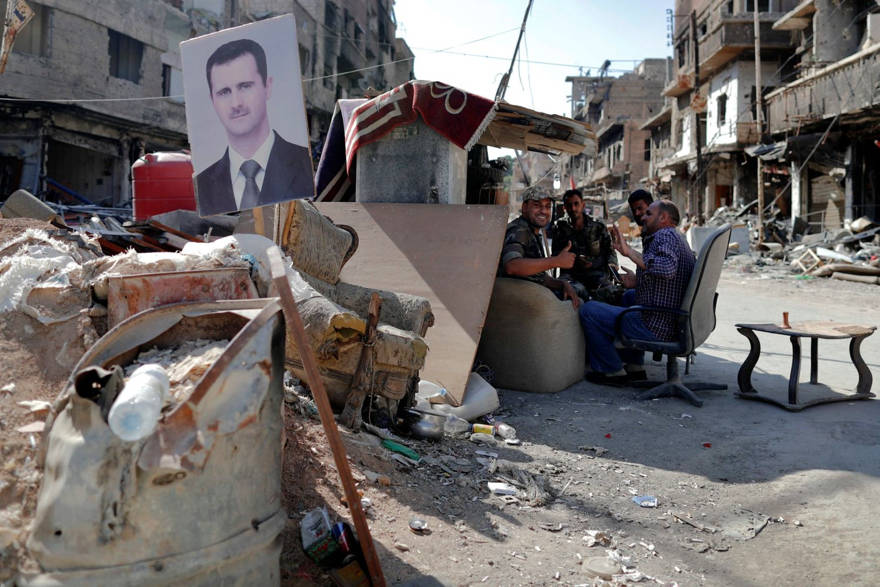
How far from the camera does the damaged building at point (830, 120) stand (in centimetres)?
1897

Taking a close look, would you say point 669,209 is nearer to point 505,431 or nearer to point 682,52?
point 505,431

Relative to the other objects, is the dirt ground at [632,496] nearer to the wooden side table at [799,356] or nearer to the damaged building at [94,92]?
the wooden side table at [799,356]

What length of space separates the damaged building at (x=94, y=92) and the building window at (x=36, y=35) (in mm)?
26

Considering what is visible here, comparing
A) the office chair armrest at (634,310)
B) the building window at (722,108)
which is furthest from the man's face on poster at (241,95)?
the building window at (722,108)

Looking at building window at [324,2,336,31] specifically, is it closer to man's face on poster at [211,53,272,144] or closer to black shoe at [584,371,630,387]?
black shoe at [584,371,630,387]

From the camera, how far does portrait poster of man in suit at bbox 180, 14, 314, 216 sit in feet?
11.1

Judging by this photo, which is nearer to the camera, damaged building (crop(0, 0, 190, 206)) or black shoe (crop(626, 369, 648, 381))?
black shoe (crop(626, 369, 648, 381))

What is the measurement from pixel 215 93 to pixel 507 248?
264 cm

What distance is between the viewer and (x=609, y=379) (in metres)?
5.59

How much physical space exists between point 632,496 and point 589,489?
22 centimetres

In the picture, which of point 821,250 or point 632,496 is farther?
point 821,250

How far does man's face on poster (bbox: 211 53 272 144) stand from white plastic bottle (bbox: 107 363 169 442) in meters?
2.15

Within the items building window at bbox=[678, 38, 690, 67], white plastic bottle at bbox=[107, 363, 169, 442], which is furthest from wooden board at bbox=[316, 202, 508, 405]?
building window at bbox=[678, 38, 690, 67]

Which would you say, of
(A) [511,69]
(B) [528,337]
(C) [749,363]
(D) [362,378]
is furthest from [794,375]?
(A) [511,69]
